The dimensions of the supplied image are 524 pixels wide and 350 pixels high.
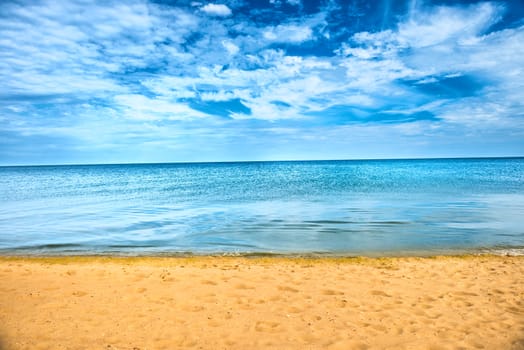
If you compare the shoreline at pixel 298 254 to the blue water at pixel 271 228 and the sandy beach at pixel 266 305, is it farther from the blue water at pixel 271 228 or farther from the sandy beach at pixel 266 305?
the sandy beach at pixel 266 305

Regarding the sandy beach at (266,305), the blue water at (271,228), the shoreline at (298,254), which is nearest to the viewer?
the sandy beach at (266,305)

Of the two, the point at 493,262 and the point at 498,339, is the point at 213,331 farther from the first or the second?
the point at 493,262

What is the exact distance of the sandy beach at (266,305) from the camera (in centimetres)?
585

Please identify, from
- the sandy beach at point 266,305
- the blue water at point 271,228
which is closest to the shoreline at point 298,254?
the blue water at point 271,228

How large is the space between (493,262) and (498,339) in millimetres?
5805

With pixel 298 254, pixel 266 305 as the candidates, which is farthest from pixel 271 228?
pixel 266 305

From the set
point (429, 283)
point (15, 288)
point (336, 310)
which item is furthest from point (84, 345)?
point (429, 283)

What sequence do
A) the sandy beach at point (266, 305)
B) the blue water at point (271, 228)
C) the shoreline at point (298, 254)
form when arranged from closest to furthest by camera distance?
the sandy beach at point (266, 305) → the shoreline at point (298, 254) → the blue water at point (271, 228)

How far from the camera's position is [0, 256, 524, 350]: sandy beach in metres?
5.85

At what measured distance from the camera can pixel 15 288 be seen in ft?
27.2

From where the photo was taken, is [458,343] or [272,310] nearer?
[458,343]

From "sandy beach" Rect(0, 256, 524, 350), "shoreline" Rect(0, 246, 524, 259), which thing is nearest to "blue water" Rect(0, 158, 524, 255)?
"shoreline" Rect(0, 246, 524, 259)

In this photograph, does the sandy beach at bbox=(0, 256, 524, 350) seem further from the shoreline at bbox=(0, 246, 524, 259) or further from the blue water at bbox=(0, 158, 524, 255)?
the blue water at bbox=(0, 158, 524, 255)

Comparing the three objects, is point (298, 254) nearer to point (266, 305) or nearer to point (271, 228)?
point (271, 228)
